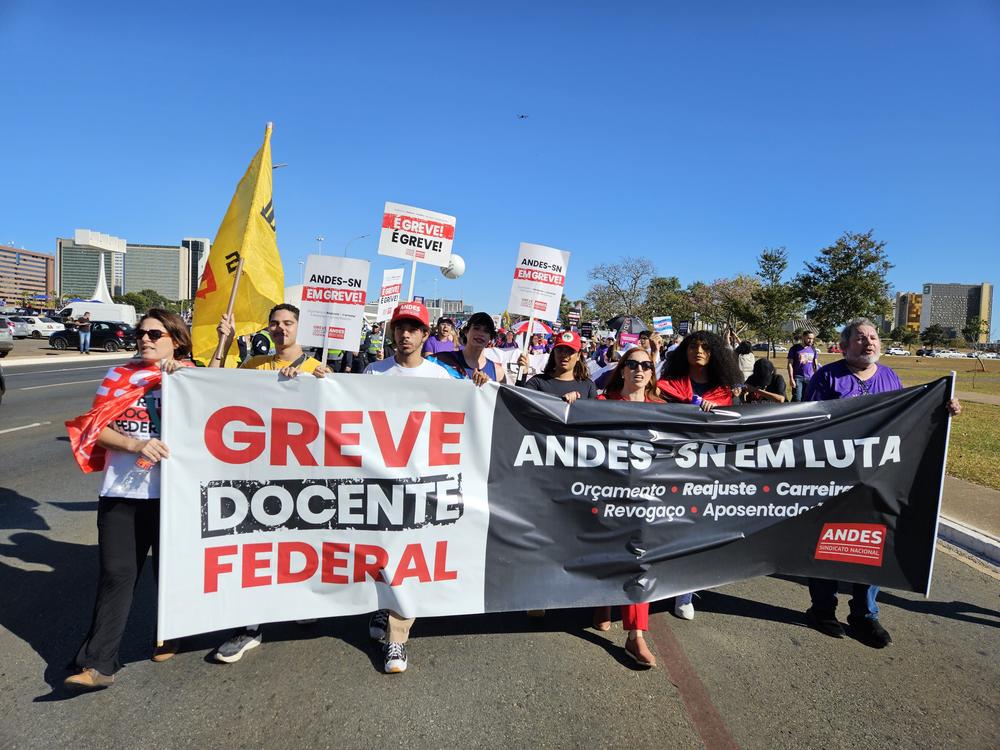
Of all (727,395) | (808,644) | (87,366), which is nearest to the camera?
(808,644)

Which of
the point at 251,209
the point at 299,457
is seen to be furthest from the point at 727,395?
the point at 251,209

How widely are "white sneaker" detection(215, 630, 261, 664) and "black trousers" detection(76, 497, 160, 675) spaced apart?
1.53 feet

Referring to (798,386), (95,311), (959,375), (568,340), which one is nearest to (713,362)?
(568,340)

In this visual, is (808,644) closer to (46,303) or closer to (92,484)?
(92,484)

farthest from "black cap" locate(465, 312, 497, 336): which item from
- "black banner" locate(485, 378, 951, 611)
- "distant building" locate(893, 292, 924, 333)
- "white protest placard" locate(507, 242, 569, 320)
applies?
"distant building" locate(893, 292, 924, 333)

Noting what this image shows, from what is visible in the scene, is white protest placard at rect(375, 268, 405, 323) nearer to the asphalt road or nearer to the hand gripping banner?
the asphalt road

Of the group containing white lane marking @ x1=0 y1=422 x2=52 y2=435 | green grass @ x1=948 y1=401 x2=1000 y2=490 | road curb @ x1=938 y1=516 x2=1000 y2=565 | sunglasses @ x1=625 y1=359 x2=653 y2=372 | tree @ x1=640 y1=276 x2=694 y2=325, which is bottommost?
white lane marking @ x1=0 y1=422 x2=52 y2=435

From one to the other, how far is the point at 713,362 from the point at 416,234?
343 centimetres

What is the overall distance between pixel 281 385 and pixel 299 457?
1.27 feet

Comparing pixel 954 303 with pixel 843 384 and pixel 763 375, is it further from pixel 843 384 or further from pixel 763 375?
pixel 843 384

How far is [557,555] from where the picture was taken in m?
3.53

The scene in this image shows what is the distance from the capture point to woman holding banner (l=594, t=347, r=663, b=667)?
11.0ft

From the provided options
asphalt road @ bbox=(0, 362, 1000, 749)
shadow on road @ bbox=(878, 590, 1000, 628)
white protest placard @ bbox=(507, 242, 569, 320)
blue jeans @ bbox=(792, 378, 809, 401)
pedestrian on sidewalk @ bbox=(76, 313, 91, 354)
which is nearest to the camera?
asphalt road @ bbox=(0, 362, 1000, 749)

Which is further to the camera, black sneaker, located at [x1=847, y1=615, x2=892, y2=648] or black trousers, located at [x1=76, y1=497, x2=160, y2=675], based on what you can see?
black sneaker, located at [x1=847, y1=615, x2=892, y2=648]
